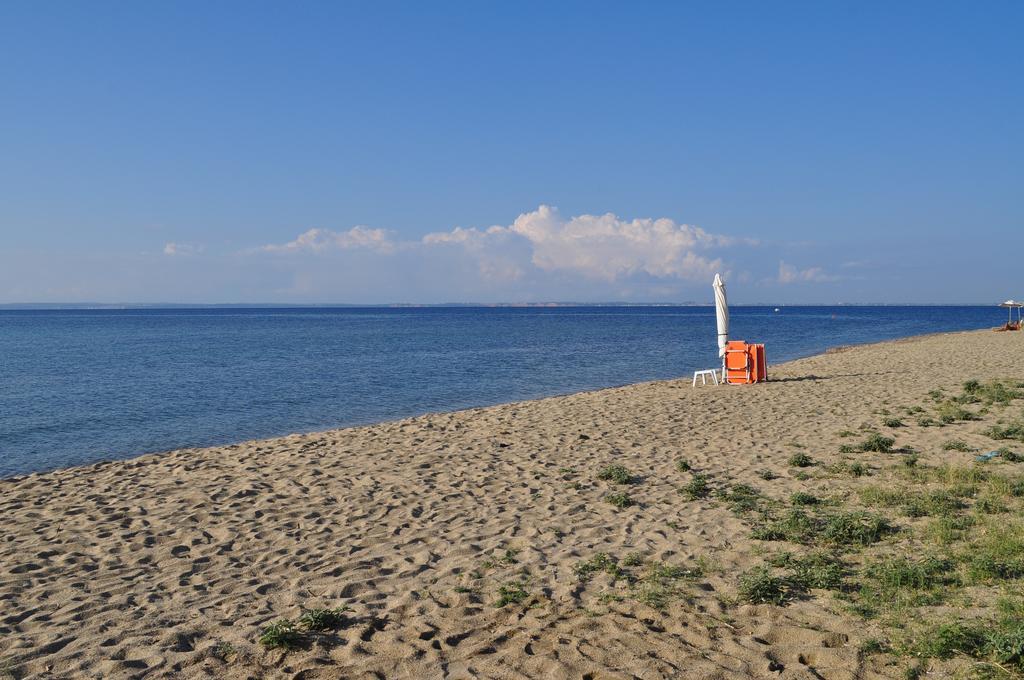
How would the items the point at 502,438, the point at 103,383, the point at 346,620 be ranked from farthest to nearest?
the point at 103,383
the point at 502,438
the point at 346,620

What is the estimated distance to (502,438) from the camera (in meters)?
13.1

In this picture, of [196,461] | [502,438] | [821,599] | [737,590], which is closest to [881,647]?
[821,599]

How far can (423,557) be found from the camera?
22.4 ft

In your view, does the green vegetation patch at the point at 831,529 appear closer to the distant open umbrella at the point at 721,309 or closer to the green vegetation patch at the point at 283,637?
the green vegetation patch at the point at 283,637

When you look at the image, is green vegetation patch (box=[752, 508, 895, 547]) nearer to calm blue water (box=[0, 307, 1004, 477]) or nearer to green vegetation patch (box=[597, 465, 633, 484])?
green vegetation patch (box=[597, 465, 633, 484])

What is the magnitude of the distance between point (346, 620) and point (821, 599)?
3672mm

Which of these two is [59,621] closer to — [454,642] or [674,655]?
[454,642]

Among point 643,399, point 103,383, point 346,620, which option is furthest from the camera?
point 103,383

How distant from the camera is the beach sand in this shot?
4793mm

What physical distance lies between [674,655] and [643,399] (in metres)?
13.9

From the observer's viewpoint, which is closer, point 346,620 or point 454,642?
point 454,642

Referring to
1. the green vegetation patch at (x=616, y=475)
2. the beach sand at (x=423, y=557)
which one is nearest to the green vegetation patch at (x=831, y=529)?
the beach sand at (x=423, y=557)

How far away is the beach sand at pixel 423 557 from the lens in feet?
15.7

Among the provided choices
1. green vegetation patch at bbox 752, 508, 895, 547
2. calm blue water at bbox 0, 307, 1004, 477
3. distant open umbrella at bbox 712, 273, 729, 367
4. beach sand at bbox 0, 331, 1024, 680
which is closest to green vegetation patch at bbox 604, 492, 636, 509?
beach sand at bbox 0, 331, 1024, 680
